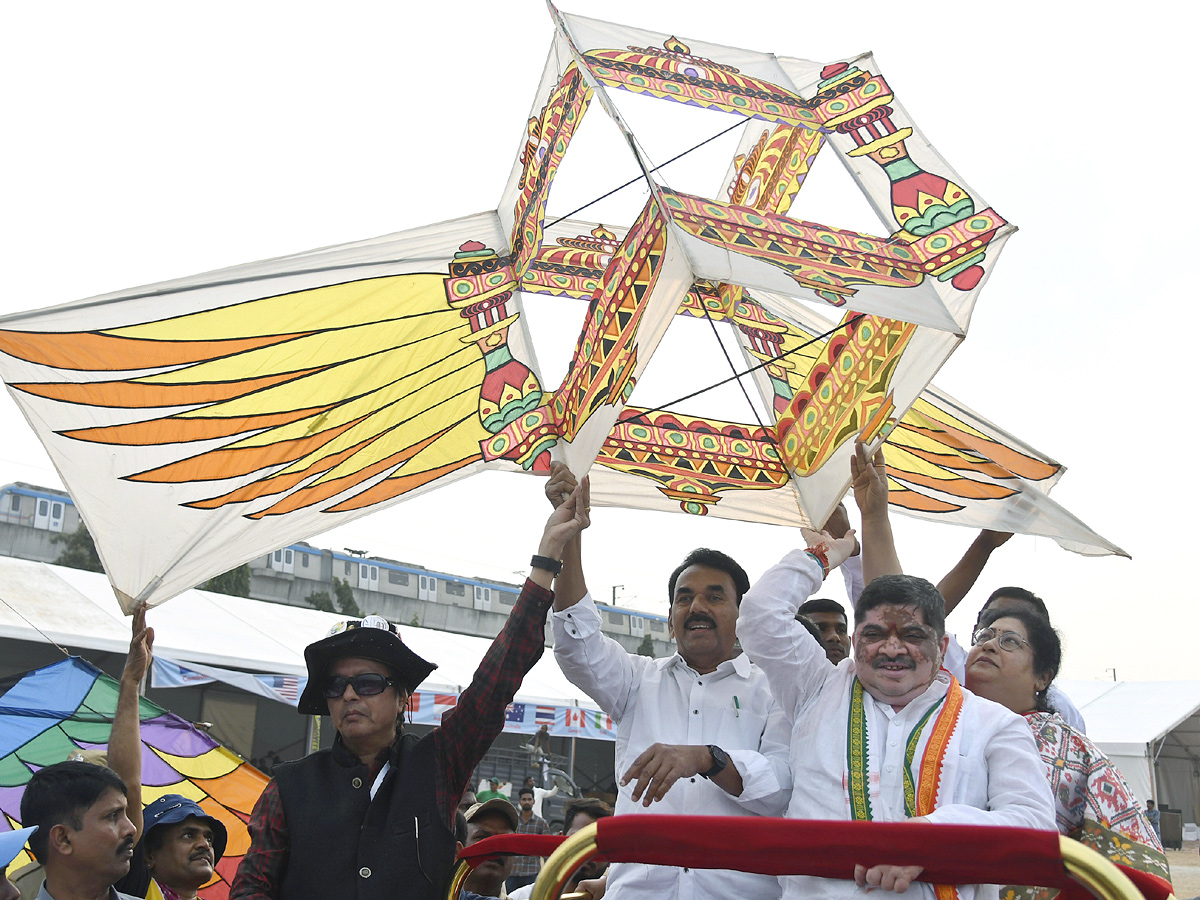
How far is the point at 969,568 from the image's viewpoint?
4.09 m

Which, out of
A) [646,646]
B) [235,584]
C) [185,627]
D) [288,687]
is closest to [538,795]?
[288,687]

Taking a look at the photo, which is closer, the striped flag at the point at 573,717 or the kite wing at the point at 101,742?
the kite wing at the point at 101,742

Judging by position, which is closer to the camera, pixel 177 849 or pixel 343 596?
pixel 177 849

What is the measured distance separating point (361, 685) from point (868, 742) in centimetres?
120

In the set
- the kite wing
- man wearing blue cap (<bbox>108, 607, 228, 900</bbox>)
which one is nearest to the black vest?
man wearing blue cap (<bbox>108, 607, 228, 900</bbox>)

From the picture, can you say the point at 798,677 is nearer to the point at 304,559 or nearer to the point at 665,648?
the point at 304,559

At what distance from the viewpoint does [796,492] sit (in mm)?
4355

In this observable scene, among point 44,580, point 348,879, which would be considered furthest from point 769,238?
point 44,580

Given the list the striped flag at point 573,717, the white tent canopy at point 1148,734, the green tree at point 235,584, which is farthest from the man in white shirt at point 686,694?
the green tree at point 235,584

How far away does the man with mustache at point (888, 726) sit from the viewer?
2.16m

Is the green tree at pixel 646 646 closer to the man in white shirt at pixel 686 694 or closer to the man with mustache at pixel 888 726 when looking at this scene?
the man in white shirt at pixel 686 694

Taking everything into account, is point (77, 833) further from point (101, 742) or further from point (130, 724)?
point (101, 742)

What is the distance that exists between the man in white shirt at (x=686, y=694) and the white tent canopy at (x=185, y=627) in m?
7.26

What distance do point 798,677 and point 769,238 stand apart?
146cm
